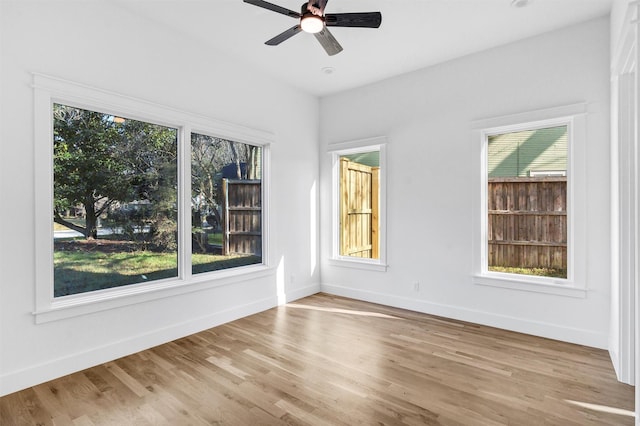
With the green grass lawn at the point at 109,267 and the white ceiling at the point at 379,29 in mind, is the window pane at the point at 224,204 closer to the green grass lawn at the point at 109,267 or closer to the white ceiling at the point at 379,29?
the green grass lawn at the point at 109,267

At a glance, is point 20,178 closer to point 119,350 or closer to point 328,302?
point 119,350

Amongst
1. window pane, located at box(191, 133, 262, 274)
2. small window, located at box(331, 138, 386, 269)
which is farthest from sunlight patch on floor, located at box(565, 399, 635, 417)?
window pane, located at box(191, 133, 262, 274)

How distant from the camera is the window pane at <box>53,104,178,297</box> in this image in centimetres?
269

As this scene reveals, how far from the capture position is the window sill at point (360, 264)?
14.8 feet

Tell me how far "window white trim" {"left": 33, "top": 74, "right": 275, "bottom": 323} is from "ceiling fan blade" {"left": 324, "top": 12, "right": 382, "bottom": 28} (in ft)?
5.85

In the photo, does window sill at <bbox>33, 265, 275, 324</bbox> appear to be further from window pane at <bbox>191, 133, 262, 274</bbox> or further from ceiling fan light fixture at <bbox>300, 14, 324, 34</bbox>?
ceiling fan light fixture at <bbox>300, 14, 324, 34</bbox>

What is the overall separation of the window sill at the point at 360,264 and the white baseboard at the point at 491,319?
33cm

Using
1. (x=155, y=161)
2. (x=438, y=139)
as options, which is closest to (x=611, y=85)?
(x=438, y=139)

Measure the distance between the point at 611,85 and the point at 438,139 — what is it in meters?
1.59

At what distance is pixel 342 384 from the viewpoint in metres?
2.45

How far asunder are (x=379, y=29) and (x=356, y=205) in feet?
8.05

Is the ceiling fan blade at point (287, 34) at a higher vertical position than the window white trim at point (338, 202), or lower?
higher

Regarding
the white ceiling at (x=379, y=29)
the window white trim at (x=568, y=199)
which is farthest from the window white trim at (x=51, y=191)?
the window white trim at (x=568, y=199)

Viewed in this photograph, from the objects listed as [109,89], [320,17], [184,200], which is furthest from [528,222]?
[109,89]
